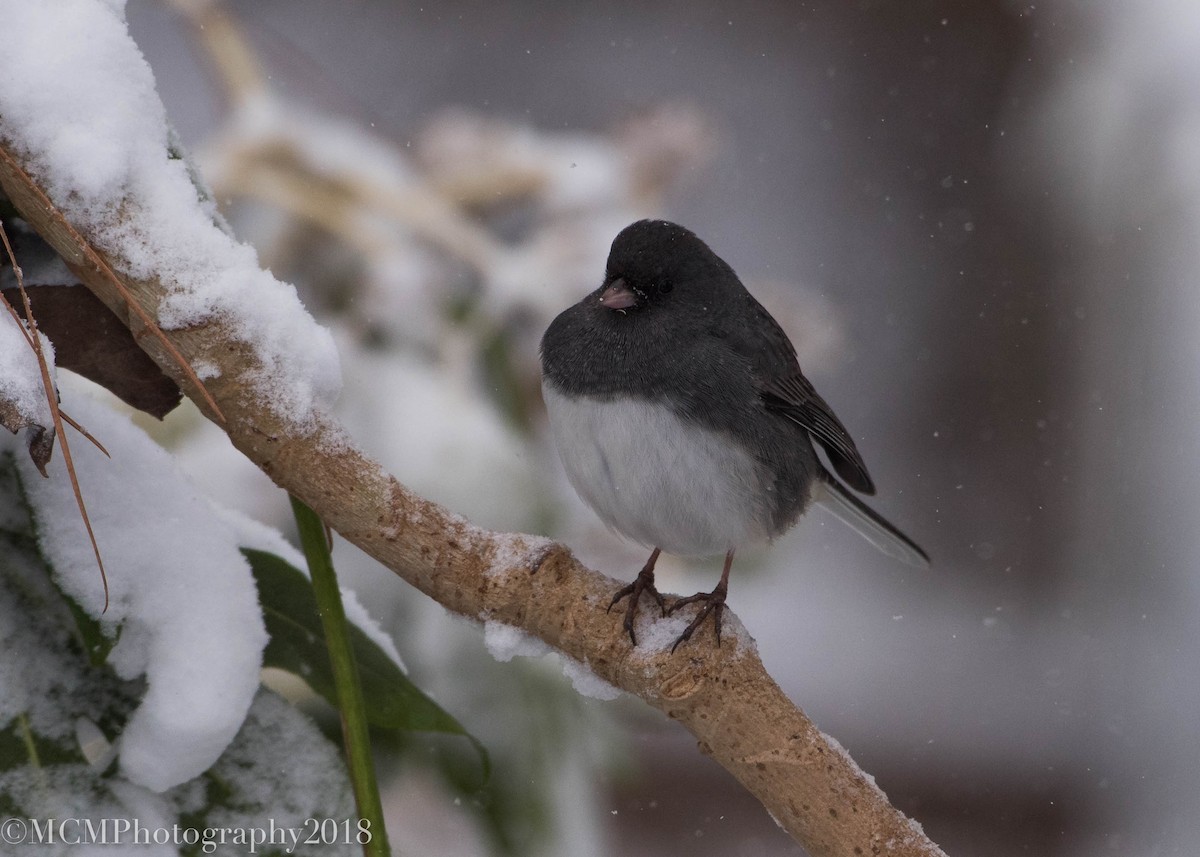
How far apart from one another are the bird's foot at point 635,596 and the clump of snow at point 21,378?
296 millimetres

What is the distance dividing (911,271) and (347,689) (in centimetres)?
151

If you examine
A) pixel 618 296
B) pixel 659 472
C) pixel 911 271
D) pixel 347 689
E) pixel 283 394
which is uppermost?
pixel 911 271

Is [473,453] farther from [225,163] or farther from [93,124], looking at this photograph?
[93,124]

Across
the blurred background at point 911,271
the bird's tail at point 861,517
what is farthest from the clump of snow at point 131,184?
the blurred background at point 911,271

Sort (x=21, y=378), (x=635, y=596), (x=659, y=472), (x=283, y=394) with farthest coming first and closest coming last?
(x=659, y=472) → (x=635, y=596) → (x=283, y=394) → (x=21, y=378)

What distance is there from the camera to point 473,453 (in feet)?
3.51

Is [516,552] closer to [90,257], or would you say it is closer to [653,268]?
[90,257]

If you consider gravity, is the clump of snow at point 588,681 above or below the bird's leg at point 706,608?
below

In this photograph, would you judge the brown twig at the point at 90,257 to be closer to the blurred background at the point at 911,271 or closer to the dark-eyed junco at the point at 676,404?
the dark-eyed junco at the point at 676,404

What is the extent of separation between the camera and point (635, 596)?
25.4 inches

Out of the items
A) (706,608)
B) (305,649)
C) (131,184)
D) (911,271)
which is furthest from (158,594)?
(911,271)

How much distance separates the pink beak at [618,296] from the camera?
0.83 meters

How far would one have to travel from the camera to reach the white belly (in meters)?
0.82

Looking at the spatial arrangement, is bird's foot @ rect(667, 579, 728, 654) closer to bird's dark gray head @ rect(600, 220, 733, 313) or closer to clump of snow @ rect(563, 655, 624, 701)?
clump of snow @ rect(563, 655, 624, 701)
